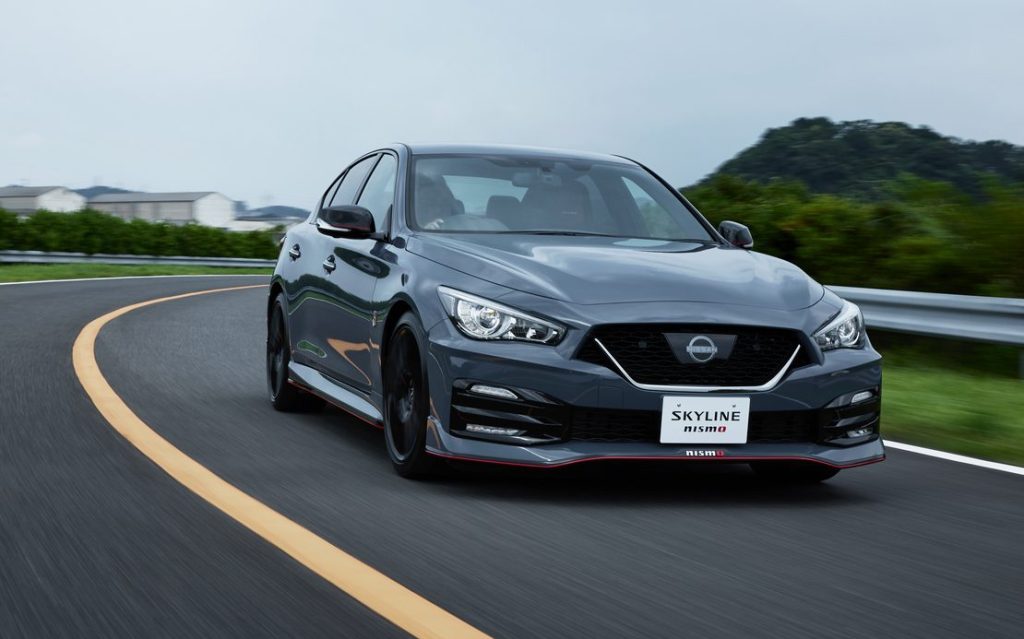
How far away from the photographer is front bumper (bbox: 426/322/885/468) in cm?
530

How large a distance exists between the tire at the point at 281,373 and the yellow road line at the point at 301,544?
88 centimetres

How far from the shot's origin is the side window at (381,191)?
280 inches

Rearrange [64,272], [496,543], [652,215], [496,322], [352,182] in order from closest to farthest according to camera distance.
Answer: [496,543] < [496,322] < [652,215] < [352,182] < [64,272]

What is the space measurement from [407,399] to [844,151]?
22511 mm

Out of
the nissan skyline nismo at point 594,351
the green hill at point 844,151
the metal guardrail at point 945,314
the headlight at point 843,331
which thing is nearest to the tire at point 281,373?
the nissan skyline nismo at point 594,351

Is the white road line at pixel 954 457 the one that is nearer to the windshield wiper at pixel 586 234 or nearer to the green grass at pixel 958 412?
the green grass at pixel 958 412

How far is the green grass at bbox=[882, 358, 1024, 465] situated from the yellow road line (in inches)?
152

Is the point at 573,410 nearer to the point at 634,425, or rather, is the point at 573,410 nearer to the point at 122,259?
the point at 634,425

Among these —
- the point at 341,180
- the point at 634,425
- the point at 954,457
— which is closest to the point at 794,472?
the point at 634,425

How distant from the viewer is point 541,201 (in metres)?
6.98

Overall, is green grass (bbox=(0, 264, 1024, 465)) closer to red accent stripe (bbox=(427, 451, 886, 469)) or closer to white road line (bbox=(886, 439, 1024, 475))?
white road line (bbox=(886, 439, 1024, 475))

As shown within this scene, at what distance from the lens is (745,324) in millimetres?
5395

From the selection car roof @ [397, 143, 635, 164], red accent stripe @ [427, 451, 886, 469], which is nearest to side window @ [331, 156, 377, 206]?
car roof @ [397, 143, 635, 164]

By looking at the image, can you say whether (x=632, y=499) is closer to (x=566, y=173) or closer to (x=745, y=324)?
(x=745, y=324)
